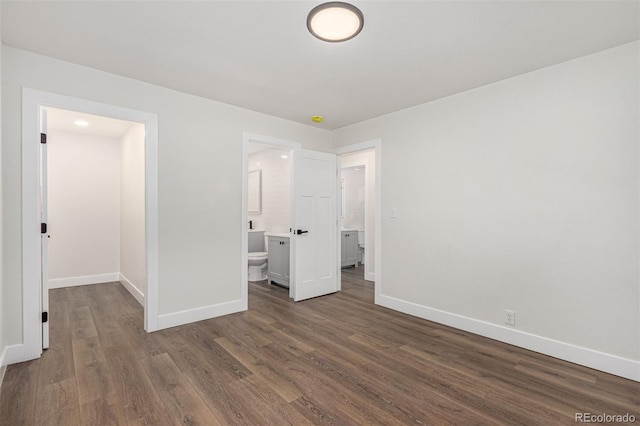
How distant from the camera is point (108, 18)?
2.03 metres

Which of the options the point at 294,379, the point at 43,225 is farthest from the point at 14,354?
the point at 294,379

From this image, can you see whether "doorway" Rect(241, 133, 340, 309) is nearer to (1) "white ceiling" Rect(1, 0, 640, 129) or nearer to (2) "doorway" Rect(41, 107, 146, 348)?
(1) "white ceiling" Rect(1, 0, 640, 129)

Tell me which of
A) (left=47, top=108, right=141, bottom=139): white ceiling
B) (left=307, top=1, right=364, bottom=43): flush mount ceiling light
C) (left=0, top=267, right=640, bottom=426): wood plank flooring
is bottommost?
(left=0, top=267, right=640, bottom=426): wood plank flooring

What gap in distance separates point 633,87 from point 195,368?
3951 mm

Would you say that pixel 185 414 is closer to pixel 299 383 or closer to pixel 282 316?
pixel 299 383

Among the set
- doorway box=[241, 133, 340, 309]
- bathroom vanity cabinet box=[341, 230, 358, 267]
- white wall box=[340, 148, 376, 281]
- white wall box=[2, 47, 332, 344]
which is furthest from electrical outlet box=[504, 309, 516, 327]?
bathroom vanity cabinet box=[341, 230, 358, 267]

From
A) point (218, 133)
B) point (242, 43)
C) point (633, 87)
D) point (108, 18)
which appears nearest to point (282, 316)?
point (218, 133)

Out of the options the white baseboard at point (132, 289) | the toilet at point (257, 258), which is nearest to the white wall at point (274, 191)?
the toilet at point (257, 258)

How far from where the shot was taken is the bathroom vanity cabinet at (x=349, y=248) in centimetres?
639

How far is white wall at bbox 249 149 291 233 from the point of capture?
228 inches

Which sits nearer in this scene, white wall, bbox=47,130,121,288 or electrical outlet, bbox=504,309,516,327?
electrical outlet, bbox=504,309,516,327

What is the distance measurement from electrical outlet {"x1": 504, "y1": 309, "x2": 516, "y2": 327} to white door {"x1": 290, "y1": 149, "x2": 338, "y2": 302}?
236 cm

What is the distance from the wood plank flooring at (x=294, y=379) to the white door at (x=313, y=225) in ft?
3.20

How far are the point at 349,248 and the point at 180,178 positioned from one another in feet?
13.3
